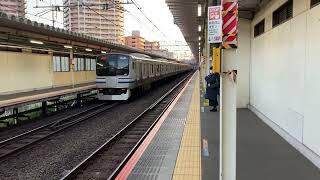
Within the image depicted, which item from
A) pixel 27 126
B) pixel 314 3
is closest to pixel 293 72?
pixel 314 3

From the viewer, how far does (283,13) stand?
848cm

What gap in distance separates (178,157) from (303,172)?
230 cm

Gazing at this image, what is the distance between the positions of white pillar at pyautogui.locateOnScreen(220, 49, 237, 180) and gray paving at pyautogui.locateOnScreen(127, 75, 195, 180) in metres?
1.61

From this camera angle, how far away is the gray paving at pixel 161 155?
605cm

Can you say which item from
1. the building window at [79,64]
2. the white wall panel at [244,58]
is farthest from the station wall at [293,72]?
the building window at [79,64]

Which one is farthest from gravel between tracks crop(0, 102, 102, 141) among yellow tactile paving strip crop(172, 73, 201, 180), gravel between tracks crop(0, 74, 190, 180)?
yellow tactile paving strip crop(172, 73, 201, 180)

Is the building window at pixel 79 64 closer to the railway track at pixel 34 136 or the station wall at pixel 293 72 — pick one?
the railway track at pixel 34 136

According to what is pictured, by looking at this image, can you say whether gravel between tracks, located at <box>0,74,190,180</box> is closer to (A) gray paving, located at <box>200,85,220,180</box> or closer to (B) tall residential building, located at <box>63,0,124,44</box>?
(A) gray paving, located at <box>200,85,220,180</box>

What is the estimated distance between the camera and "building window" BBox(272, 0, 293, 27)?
7.79 metres

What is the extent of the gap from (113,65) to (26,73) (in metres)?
4.26

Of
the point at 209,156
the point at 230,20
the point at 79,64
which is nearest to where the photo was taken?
the point at 230,20

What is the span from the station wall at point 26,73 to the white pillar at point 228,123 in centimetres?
1379

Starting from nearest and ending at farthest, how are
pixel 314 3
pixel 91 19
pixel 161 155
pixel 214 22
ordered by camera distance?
1. pixel 314 3
2. pixel 214 22
3. pixel 161 155
4. pixel 91 19

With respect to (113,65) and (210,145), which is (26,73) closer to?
(113,65)
